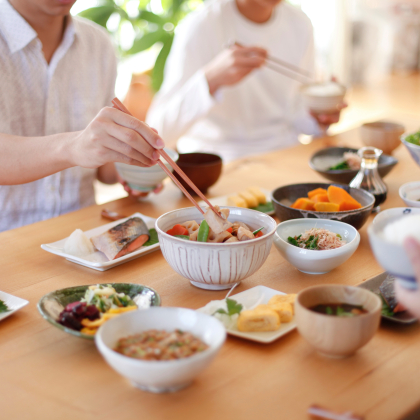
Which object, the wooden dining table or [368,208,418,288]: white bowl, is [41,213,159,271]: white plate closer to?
the wooden dining table

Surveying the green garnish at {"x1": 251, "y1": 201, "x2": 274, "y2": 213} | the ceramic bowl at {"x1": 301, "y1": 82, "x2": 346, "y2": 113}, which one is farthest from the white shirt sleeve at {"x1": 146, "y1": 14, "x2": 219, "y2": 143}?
the green garnish at {"x1": 251, "y1": 201, "x2": 274, "y2": 213}

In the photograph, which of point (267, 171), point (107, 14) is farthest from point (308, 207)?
point (107, 14)

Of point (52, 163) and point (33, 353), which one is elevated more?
point (52, 163)

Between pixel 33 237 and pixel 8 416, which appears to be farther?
pixel 33 237

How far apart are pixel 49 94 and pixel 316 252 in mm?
1184

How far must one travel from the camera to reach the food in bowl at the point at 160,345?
0.78 m

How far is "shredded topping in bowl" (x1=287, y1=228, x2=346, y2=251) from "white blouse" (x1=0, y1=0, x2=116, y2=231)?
106 centimetres

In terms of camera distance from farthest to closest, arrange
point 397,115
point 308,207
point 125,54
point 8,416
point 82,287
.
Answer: point 125,54 < point 397,115 < point 308,207 < point 82,287 < point 8,416

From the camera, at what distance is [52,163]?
1408 mm

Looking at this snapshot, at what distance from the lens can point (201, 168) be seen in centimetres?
171

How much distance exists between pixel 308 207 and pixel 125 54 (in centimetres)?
338

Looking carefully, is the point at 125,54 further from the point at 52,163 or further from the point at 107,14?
the point at 52,163

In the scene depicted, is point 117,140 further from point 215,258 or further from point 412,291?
point 412,291

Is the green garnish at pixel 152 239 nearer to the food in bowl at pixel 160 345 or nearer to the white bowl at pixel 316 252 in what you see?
the white bowl at pixel 316 252
